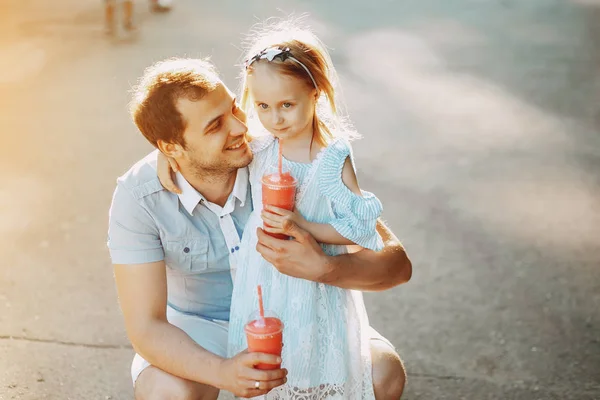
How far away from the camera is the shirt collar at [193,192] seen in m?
3.01

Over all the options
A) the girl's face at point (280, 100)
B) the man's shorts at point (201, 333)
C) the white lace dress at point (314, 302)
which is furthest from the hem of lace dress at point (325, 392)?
the girl's face at point (280, 100)

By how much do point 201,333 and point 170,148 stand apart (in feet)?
2.12

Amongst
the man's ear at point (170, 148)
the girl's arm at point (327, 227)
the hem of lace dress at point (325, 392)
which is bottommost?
the hem of lace dress at point (325, 392)

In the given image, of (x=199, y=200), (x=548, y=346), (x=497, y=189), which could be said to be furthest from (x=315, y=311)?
(x=497, y=189)

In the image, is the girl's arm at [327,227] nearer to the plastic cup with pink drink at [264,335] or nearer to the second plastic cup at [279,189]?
the second plastic cup at [279,189]

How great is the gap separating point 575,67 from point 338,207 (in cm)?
656

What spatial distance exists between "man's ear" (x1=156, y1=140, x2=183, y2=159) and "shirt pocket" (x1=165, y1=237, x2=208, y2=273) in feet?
0.94

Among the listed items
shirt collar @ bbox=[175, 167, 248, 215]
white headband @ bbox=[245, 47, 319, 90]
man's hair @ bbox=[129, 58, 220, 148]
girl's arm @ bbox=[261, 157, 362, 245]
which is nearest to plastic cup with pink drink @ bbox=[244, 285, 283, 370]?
girl's arm @ bbox=[261, 157, 362, 245]

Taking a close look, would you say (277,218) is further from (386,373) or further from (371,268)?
(386,373)

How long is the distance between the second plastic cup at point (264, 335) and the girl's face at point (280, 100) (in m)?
0.68

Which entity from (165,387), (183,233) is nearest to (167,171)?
(183,233)

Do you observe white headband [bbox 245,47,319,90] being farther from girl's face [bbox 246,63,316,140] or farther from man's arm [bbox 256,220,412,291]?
man's arm [bbox 256,220,412,291]

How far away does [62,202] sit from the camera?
19.1ft

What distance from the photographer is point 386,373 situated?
10.1 ft
